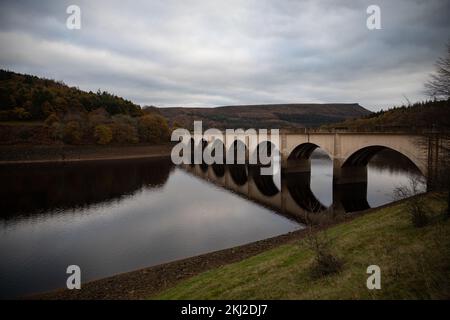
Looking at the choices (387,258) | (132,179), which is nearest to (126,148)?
(132,179)

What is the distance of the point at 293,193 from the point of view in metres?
37.7

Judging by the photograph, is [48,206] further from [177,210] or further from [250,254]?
[250,254]

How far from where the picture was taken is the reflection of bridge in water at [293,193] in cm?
2949

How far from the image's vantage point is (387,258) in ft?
32.3

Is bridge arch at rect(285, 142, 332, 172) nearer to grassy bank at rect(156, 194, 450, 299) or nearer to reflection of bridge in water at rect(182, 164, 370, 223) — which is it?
reflection of bridge in water at rect(182, 164, 370, 223)

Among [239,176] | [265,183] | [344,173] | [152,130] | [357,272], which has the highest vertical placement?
[152,130]

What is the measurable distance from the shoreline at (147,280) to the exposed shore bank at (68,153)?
203ft

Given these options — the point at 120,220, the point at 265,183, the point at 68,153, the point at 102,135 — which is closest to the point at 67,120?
the point at 102,135

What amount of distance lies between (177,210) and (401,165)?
153ft

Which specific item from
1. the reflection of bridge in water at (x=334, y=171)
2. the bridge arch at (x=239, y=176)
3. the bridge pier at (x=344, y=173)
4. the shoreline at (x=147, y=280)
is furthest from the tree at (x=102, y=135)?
the shoreline at (x=147, y=280)

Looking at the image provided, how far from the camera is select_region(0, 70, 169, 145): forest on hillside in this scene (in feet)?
245

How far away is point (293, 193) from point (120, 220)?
21.1m

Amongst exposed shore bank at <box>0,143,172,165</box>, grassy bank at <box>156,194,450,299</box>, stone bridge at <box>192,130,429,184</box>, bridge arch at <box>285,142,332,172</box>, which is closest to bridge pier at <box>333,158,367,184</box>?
stone bridge at <box>192,130,429,184</box>

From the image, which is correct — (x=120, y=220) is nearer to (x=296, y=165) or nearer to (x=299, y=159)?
(x=296, y=165)
